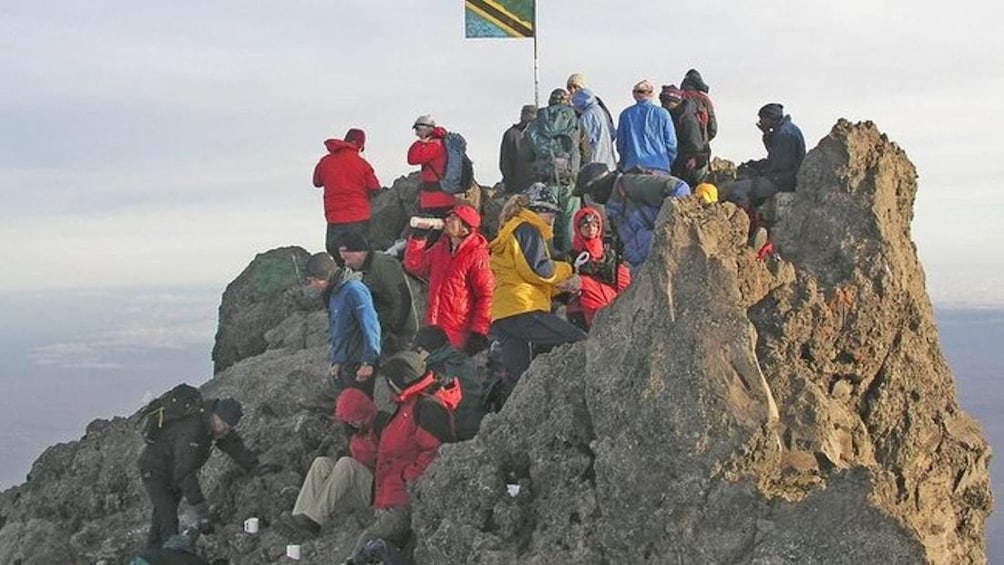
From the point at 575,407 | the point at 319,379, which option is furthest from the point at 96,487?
the point at 575,407

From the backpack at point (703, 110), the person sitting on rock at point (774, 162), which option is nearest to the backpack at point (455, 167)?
the backpack at point (703, 110)

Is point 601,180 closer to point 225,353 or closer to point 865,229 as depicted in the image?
point 865,229

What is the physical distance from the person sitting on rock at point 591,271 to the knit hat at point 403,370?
126 inches

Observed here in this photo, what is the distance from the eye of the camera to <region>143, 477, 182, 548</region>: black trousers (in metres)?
15.6

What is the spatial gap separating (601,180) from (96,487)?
31.0 ft

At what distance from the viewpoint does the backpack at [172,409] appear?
50.7 feet

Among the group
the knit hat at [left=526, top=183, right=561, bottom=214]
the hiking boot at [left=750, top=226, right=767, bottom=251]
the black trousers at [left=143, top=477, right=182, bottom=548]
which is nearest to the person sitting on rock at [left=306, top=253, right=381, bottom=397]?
the knit hat at [left=526, top=183, right=561, bottom=214]

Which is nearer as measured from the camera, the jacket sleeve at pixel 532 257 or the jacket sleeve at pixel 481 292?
the jacket sleeve at pixel 532 257

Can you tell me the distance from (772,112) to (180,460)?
9.83 metres

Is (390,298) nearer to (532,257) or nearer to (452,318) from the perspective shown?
(452,318)

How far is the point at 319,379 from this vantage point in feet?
63.9

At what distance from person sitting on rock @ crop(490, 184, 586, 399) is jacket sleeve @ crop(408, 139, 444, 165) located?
6922mm

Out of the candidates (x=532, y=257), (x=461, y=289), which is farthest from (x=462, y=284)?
(x=532, y=257)

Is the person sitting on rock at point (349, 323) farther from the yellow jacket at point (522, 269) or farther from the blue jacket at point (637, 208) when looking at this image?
the blue jacket at point (637, 208)
